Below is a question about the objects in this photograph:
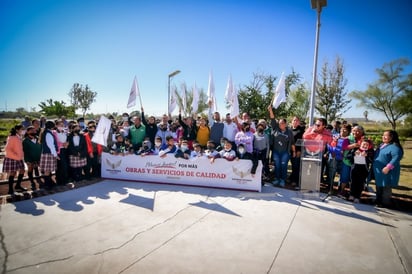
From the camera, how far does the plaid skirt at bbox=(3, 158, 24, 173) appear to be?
19.7ft

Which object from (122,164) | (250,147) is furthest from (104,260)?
(250,147)

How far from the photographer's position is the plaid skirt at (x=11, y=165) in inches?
236

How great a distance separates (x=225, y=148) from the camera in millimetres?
6828

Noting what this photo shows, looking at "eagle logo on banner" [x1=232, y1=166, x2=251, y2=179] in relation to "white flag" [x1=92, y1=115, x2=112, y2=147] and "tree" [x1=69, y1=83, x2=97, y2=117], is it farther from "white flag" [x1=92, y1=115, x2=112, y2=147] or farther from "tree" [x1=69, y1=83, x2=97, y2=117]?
"tree" [x1=69, y1=83, x2=97, y2=117]

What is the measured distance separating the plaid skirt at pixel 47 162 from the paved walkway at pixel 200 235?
1.22 m

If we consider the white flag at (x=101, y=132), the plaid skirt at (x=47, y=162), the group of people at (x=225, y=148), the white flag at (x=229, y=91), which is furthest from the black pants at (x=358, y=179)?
the plaid skirt at (x=47, y=162)

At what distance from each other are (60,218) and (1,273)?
164 centimetres

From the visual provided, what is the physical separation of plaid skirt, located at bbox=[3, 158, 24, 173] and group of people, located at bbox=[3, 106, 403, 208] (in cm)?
2

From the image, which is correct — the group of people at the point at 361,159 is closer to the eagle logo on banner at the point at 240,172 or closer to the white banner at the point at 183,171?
the eagle logo on banner at the point at 240,172

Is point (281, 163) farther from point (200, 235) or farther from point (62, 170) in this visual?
point (62, 170)

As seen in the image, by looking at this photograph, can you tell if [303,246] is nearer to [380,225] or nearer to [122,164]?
[380,225]

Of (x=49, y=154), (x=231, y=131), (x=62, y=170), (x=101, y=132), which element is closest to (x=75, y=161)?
(x=62, y=170)

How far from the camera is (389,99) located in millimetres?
23891

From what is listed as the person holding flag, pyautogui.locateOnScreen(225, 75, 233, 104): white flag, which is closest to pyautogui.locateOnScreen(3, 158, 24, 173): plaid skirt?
pyautogui.locateOnScreen(225, 75, 233, 104): white flag
